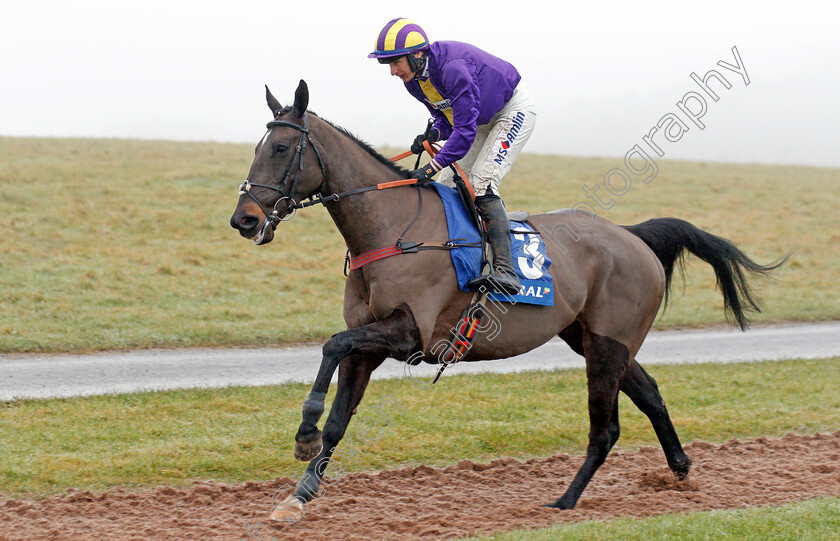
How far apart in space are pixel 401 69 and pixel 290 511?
3.08 m

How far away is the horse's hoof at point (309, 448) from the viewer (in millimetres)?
5203

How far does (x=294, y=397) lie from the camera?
9.30m

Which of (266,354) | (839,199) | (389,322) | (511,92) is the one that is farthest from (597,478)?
Answer: (839,199)

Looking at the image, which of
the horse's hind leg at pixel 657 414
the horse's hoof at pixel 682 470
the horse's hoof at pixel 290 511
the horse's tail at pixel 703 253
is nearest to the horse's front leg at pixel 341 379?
the horse's hoof at pixel 290 511

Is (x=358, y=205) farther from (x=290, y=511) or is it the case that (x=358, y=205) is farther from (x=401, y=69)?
(x=290, y=511)

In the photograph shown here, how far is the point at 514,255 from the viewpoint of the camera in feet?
20.1

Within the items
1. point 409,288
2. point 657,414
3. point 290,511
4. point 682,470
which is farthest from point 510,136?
Result: point 290,511

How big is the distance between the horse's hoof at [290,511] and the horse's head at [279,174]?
1.73 meters

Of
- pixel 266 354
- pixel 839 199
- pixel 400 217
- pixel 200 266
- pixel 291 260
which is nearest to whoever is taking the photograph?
pixel 400 217

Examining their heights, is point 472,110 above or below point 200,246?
above

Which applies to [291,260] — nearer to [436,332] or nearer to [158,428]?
[158,428]

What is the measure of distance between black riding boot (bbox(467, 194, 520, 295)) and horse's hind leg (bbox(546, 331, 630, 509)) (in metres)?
1.03

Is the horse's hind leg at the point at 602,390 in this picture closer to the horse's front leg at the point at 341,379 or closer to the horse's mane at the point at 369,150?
the horse's front leg at the point at 341,379

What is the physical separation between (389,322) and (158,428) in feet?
11.7
